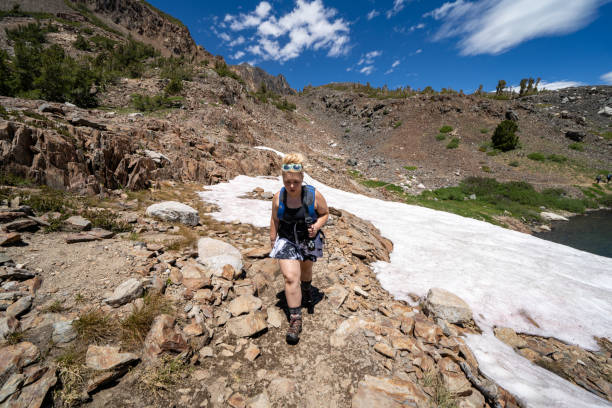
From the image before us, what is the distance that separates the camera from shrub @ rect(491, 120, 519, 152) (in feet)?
92.7

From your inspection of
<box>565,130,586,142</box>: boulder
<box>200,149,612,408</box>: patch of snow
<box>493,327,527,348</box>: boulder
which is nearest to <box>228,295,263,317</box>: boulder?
<box>200,149,612,408</box>: patch of snow

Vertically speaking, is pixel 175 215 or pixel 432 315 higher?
pixel 175 215

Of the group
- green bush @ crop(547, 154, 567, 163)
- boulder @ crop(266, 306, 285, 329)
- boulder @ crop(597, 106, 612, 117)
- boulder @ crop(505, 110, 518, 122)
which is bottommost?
boulder @ crop(266, 306, 285, 329)

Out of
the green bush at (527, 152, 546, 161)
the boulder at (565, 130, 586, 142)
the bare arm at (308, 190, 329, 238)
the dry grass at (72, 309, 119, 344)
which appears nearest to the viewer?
the dry grass at (72, 309, 119, 344)

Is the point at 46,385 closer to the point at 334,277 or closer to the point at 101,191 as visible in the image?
the point at 334,277

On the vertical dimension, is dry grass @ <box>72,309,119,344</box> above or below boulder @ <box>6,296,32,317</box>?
below

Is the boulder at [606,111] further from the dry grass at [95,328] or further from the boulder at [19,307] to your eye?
the boulder at [19,307]

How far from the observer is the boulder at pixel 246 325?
3.14 metres

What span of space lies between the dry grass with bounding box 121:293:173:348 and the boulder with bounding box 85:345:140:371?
0.54 feet

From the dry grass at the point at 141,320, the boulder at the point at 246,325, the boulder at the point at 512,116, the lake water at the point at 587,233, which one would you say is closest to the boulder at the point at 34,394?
the dry grass at the point at 141,320

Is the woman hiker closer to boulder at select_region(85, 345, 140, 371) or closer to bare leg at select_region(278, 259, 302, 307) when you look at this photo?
bare leg at select_region(278, 259, 302, 307)

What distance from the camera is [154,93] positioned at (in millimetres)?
21500

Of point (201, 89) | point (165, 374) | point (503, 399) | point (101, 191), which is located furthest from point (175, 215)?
point (201, 89)

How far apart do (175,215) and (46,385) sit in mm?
4558
